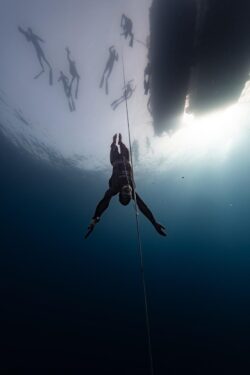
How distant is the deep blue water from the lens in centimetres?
2166

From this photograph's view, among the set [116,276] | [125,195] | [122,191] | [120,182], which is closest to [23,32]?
[120,182]

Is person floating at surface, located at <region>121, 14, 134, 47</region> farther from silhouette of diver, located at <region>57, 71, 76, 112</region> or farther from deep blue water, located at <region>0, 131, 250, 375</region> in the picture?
deep blue water, located at <region>0, 131, 250, 375</region>

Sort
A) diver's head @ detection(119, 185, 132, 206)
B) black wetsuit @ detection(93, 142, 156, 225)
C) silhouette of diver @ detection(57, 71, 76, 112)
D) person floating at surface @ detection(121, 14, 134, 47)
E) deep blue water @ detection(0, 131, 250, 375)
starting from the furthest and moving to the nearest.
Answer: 1. deep blue water @ detection(0, 131, 250, 375)
2. silhouette of diver @ detection(57, 71, 76, 112)
3. person floating at surface @ detection(121, 14, 134, 47)
4. black wetsuit @ detection(93, 142, 156, 225)
5. diver's head @ detection(119, 185, 132, 206)

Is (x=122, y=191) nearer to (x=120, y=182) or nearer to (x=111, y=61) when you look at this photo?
(x=120, y=182)

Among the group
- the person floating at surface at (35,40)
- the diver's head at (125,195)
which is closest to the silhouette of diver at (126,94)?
the person floating at surface at (35,40)

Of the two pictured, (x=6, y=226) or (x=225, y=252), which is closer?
(x=6, y=226)

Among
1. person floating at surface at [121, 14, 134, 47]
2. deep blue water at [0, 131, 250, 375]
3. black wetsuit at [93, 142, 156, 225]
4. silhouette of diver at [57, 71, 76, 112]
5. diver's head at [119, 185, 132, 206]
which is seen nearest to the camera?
diver's head at [119, 185, 132, 206]

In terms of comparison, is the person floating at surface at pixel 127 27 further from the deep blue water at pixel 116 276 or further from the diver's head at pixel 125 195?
the deep blue water at pixel 116 276

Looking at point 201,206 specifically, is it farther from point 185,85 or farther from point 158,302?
point 185,85

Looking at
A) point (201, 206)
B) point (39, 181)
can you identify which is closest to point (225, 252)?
point (201, 206)

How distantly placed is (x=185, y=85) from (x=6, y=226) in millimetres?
25124

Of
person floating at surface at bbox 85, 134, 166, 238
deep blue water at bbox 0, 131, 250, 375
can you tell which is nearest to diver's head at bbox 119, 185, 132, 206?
person floating at surface at bbox 85, 134, 166, 238

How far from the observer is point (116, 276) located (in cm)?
3166

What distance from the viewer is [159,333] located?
24.4 m
